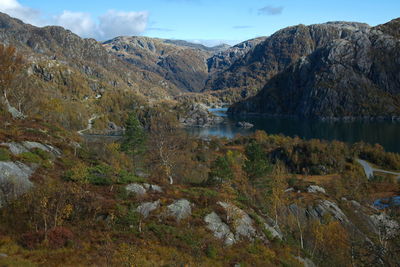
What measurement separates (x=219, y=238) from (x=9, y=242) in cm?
1671

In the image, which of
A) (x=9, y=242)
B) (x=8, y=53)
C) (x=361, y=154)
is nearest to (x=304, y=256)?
(x=9, y=242)

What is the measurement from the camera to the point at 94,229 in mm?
22250

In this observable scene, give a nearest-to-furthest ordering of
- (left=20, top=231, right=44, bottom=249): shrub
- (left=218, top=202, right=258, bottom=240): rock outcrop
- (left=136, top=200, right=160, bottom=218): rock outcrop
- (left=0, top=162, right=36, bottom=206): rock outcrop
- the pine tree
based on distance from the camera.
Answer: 1. (left=20, top=231, right=44, bottom=249): shrub
2. (left=0, top=162, right=36, bottom=206): rock outcrop
3. (left=136, top=200, right=160, bottom=218): rock outcrop
4. (left=218, top=202, right=258, bottom=240): rock outcrop
5. the pine tree

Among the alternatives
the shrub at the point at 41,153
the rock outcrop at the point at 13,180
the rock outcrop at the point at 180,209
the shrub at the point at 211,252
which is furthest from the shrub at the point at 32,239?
the shrub at the point at 41,153

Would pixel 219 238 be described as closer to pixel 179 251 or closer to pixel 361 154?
pixel 179 251

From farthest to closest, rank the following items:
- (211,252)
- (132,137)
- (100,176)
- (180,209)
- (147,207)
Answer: (132,137)
(100,176)
(180,209)
(147,207)
(211,252)

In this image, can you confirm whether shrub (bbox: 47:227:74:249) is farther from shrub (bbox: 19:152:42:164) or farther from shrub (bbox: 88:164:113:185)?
shrub (bbox: 19:152:42:164)

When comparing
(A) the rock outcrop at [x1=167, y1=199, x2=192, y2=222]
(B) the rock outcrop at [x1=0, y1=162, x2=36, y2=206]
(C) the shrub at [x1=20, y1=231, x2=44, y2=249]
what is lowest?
(A) the rock outcrop at [x1=167, y1=199, x2=192, y2=222]

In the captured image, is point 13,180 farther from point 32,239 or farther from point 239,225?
point 239,225

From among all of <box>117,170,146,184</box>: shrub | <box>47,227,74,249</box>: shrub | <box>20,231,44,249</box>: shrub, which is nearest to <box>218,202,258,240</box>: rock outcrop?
<box>117,170,146,184</box>: shrub

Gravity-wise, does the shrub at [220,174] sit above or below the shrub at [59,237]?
below

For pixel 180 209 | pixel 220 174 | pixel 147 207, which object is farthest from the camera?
pixel 220 174

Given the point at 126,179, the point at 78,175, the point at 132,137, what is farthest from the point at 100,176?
the point at 132,137

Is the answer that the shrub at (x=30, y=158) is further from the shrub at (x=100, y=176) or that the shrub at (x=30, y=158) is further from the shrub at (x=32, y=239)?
the shrub at (x=32, y=239)
